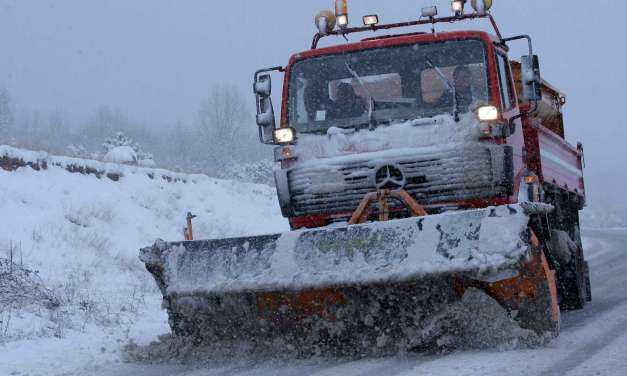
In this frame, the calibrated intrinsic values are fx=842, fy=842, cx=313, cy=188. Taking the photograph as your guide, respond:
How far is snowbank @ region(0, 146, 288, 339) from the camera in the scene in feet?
29.8

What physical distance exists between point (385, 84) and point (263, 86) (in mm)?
1058

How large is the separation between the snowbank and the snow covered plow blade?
1.77 m

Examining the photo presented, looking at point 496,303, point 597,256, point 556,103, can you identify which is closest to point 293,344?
point 496,303

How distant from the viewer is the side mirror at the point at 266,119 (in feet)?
23.9

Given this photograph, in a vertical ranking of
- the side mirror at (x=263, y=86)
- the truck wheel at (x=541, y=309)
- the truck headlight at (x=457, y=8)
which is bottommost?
the truck wheel at (x=541, y=309)

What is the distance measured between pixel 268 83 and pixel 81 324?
279 centimetres

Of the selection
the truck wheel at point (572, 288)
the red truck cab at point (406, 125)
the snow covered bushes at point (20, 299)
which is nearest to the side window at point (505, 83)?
the red truck cab at point (406, 125)

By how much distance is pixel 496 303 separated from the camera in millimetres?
5301

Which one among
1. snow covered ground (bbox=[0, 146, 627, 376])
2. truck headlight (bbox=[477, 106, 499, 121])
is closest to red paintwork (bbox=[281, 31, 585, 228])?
truck headlight (bbox=[477, 106, 499, 121])

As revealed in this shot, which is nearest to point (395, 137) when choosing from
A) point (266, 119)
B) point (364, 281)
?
point (266, 119)

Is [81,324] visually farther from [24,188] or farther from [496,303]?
[24,188]

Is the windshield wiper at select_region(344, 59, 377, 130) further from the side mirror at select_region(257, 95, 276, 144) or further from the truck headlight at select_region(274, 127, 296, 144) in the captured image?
the side mirror at select_region(257, 95, 276, 144)

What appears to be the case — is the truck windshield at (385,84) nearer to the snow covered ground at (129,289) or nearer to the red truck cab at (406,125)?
the red truck cab at (406,125)

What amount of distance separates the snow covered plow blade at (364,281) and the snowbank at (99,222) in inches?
69.5
